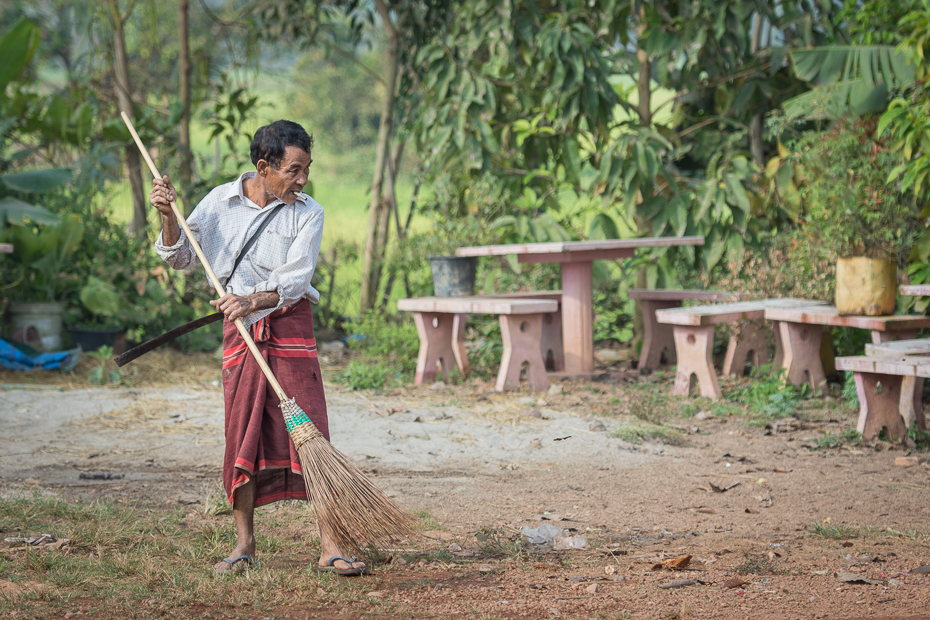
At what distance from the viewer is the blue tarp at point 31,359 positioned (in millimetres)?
6402

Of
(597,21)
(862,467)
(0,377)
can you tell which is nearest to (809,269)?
(862,467)

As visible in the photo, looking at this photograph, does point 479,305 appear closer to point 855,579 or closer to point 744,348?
point 744,348

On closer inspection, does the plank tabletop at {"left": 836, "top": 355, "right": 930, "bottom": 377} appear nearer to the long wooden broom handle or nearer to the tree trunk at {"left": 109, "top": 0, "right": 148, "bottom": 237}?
the long wooden broom handle

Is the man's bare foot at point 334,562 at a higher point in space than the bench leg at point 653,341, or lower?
lower

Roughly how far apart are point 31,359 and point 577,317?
4.13 metres

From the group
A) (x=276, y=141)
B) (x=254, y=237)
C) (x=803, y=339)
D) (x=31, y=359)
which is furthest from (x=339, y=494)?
(x=31, y=359)

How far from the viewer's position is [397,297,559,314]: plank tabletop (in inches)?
226

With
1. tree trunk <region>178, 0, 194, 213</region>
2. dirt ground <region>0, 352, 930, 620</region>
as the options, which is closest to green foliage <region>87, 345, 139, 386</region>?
dirt ground <region>0, 352, 930, 620</region>

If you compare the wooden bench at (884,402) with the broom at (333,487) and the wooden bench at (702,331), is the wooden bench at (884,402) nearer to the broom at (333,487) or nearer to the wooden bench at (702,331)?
the wooden bench at (702,331)

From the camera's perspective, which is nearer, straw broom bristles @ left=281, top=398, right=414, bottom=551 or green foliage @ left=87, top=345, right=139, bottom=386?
straw broom bristles @ left=281, top=398, right=414, bottom=551

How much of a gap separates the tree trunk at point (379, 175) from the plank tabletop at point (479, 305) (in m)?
2.03

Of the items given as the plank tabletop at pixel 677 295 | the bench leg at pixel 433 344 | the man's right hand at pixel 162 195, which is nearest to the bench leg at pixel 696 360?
the plank tabletop at pixel 677 295

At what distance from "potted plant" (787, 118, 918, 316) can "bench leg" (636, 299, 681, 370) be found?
4.71ft

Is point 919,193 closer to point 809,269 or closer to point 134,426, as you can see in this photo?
point 809,269
